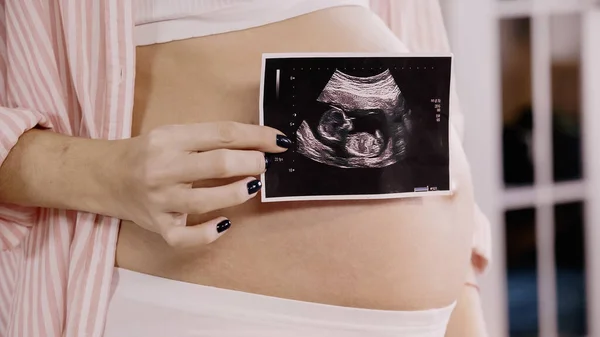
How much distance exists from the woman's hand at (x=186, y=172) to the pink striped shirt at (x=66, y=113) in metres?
0.09

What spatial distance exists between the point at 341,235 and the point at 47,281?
0.34 metres

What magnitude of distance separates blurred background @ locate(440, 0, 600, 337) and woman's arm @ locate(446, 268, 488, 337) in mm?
1274

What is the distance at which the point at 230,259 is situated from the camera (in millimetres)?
690

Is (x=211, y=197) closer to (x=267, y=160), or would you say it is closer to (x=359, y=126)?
(x=267, y=160)

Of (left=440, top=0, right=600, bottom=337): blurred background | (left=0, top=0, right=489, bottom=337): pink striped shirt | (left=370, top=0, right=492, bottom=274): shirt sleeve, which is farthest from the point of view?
(left=440, top=0, right=600, bottom=337): blurred background

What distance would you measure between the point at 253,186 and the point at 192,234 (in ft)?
0.25

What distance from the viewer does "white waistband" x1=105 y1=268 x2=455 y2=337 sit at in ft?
2.24

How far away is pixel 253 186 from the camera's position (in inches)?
25.1

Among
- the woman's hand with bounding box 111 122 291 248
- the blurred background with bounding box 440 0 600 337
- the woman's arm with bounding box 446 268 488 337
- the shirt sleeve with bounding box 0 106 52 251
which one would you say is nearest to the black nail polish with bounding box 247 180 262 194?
the woman's hand with bounding box 111 122 291 248

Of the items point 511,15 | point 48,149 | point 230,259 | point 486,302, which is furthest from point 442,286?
point 511,15

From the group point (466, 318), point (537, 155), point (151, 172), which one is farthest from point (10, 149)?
point (537, 155)

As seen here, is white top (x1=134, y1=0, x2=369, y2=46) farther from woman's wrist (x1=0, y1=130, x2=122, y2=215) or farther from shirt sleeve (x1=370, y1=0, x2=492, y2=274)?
shirt sleeve (x1=370, y1=0, x2=492, y2=274)

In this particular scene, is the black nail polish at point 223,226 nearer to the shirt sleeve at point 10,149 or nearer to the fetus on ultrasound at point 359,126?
the fetus on ultrasound at point 359,126

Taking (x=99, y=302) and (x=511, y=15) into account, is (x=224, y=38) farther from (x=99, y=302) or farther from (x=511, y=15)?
(x=511, y=15)
